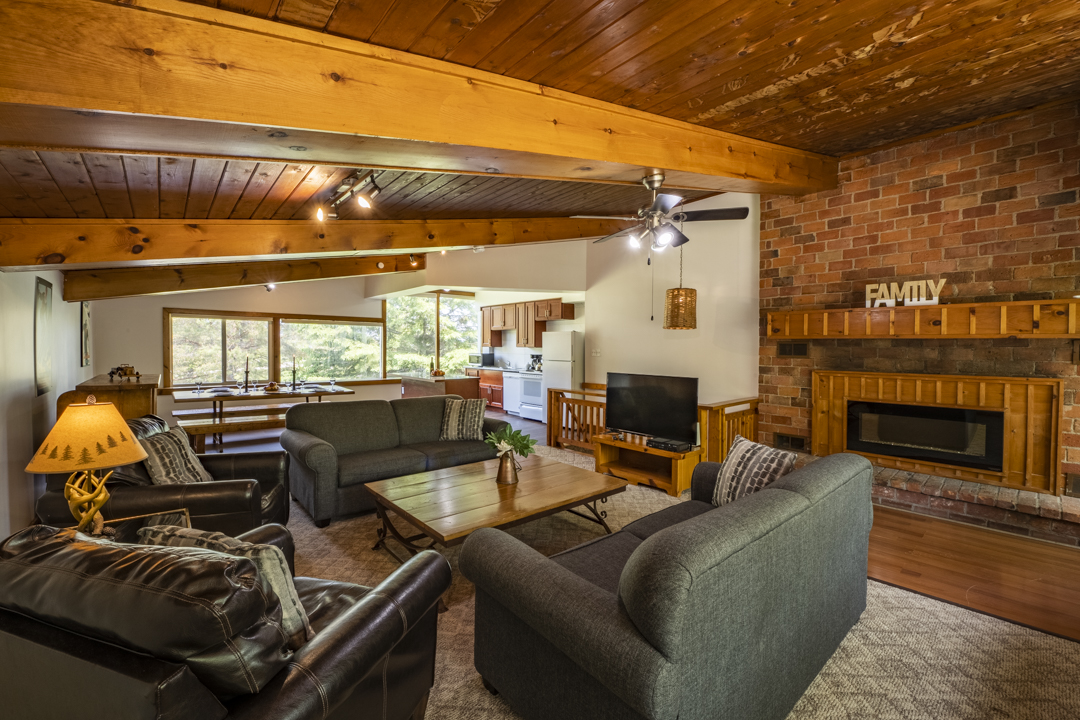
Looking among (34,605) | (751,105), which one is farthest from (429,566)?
(751,105)

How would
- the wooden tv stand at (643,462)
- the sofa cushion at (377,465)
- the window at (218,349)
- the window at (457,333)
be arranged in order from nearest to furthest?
the sofa cushion at (377,465), the wooden tv stand at (643,462), the window at (218,349), the window at (457,333)

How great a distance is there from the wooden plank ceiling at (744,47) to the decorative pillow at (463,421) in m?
3.16

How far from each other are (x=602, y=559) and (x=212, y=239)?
3.08 meters

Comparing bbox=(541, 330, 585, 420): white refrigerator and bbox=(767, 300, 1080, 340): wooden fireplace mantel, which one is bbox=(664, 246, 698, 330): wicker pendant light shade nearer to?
bbox=(767, 300, 1080, 340): wooden fireplace mantel

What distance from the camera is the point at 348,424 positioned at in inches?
168

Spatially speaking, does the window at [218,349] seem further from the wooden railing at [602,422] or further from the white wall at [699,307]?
the white wall at [699,307]

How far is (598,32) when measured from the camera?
1.82 metres

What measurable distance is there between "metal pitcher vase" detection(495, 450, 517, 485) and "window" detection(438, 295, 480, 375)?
25.7ft

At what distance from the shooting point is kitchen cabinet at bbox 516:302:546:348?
8.41 metres

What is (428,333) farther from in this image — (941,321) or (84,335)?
(941,321)

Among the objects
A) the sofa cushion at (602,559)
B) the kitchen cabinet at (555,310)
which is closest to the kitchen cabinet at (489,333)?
the kitchen cabinet at (555,310)

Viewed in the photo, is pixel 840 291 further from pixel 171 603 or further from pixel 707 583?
pixel 171 603

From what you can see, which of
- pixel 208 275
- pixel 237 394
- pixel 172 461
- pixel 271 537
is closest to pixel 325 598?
pixel 271 537

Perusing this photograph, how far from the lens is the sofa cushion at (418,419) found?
457 centimetres
